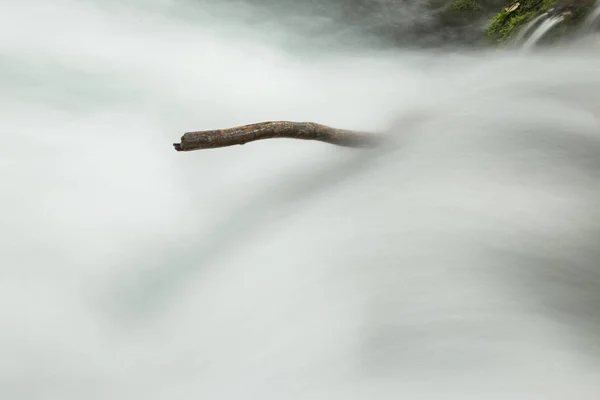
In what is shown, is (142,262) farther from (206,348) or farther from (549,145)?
(549,145)

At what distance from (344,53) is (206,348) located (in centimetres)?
374

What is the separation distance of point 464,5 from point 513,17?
82 centimetres

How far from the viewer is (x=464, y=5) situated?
5.70 m

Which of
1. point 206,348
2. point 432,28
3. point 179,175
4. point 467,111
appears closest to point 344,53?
point 432,28

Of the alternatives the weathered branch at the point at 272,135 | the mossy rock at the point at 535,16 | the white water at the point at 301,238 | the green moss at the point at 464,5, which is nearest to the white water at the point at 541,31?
the mossy rock at the point at 535,16

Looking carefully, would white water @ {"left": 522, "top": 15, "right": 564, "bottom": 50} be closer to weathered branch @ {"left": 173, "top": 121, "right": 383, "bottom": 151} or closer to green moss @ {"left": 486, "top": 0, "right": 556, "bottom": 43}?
green moss @ {"left": 486, "top": 0, "right": 556, "bottom": 43}

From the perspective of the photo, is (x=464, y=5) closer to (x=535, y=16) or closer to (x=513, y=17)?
(x=513, y=17)

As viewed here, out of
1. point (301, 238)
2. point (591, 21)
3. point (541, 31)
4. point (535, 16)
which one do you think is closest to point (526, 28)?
point (535, 16)

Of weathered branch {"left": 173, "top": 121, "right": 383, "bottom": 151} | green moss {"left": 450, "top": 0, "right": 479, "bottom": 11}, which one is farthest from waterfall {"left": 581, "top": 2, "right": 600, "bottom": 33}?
weathered branch {"left": 173, "top": 121, "right": 383, "bottom": 151}

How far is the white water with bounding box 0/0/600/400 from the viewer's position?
2.28 meters

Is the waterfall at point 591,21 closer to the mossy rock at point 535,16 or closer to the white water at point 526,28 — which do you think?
the mossy rock at point 535,16

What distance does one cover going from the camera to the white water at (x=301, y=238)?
2.28 meters

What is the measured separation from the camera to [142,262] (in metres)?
3.05

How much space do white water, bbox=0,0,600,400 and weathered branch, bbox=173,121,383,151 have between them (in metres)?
0.13
